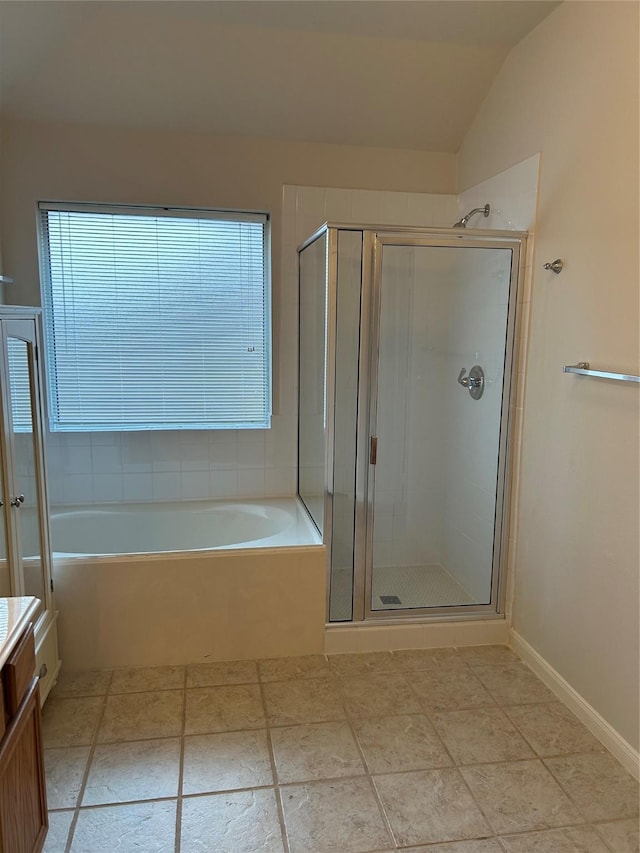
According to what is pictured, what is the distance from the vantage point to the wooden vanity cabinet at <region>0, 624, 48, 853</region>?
1.22 m

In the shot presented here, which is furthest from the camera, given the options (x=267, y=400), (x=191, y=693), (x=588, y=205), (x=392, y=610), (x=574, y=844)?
(x=267, y=400)

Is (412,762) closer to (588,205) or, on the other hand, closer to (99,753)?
(99,753)

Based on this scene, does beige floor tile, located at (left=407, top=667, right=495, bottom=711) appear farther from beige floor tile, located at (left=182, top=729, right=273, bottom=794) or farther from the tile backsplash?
the tile backsplash

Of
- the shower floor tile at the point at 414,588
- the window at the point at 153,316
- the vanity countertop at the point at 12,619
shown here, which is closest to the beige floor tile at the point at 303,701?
the shower floor tile at the point at 414,588

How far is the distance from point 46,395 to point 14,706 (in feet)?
6.68

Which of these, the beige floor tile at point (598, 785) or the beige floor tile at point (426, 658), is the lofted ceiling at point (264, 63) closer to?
the beige floor tile at point (426, 658)

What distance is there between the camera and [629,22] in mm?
1863

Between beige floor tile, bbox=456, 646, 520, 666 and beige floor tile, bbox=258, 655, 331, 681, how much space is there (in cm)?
63

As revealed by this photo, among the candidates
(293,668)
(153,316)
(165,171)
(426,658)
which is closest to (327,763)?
(293,668)

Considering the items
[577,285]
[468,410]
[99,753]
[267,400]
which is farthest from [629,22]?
[99,753]

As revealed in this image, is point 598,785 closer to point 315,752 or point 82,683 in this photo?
point 315,752

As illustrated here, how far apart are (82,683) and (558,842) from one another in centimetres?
178

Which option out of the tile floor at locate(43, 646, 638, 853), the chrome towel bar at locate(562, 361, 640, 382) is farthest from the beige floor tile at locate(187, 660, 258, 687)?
the chrome towel bar at locate(562, 361, 640, 382)

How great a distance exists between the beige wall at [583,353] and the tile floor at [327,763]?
0.29 m
